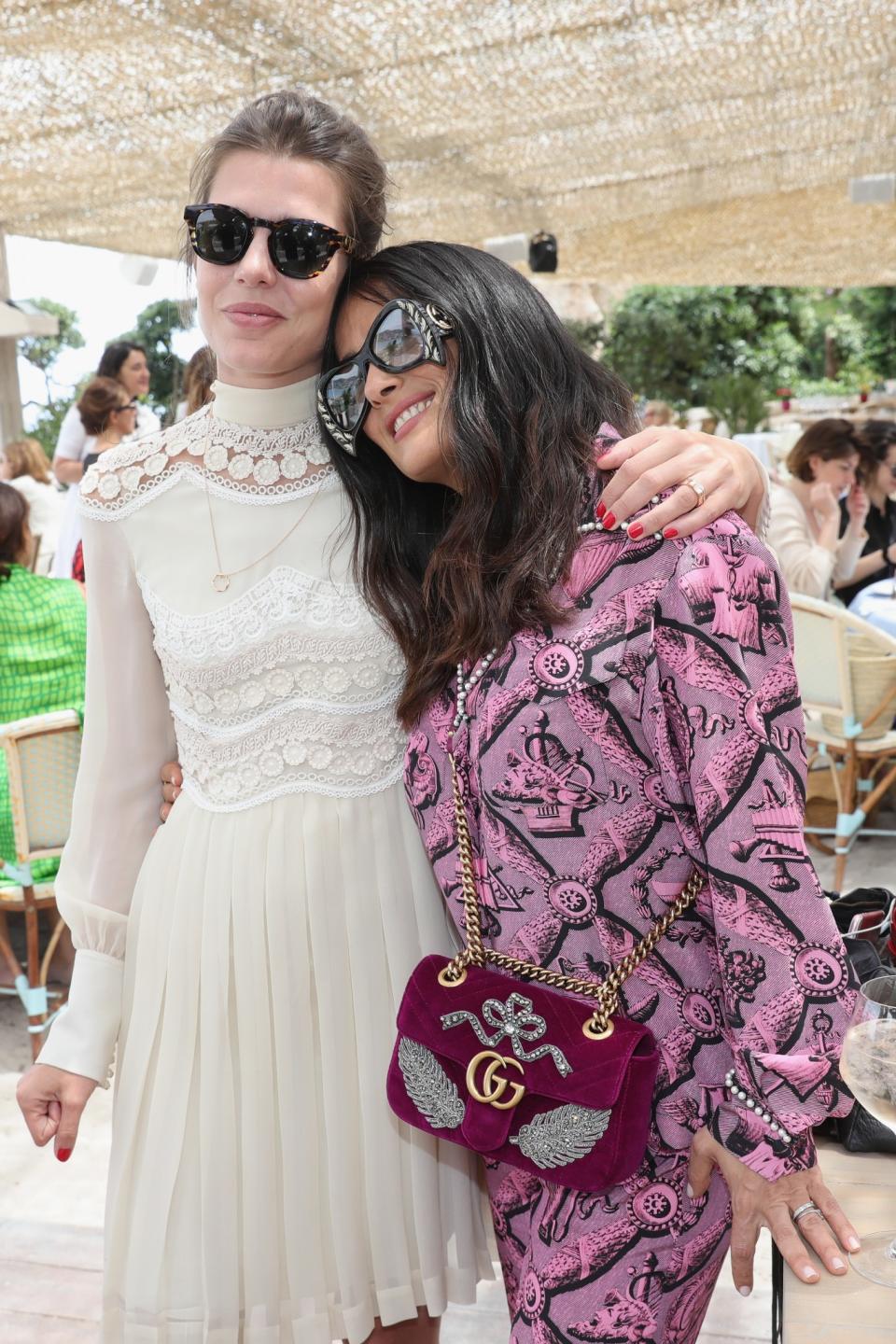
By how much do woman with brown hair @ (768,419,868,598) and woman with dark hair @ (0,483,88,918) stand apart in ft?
9.73

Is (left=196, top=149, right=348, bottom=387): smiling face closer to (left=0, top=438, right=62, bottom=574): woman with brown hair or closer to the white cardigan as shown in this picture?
the white cardigan

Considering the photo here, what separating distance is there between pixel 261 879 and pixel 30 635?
2693 mm

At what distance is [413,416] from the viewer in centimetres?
134

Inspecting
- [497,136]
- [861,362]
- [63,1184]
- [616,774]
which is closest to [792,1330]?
[616,774]

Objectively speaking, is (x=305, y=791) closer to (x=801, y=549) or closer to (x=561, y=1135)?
(x=561, y=1135)

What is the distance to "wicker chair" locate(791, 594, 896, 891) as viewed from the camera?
4.20 meters

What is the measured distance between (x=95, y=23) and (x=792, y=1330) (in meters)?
4.53

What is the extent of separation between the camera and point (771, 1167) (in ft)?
3.71

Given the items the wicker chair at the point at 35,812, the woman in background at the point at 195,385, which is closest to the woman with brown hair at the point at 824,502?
the woman in background at the point at 195,385

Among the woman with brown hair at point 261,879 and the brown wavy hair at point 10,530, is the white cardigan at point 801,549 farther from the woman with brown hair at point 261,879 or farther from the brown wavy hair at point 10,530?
the woman with brown hair at point 261,879

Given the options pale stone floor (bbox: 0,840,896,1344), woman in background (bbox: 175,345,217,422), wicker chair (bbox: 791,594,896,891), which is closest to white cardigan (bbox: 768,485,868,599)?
wicker chair (bbox: 791,594,896,891)

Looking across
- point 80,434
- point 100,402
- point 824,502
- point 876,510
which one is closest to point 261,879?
point 100,402

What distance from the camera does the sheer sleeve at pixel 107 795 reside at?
146 centimetres

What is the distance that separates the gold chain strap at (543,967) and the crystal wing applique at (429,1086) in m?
0.09
